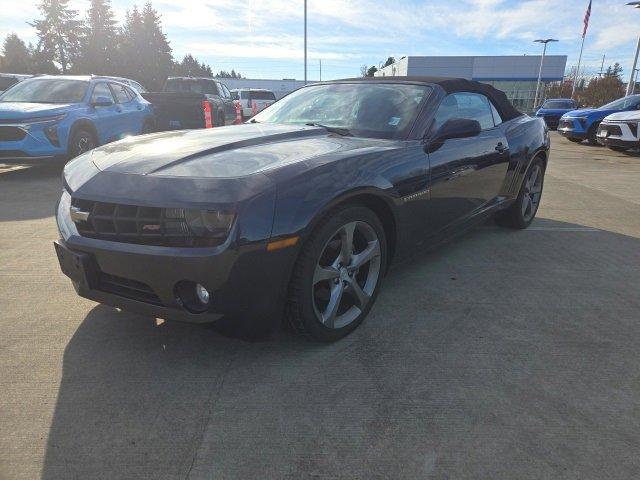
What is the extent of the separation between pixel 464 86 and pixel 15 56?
71.3 m

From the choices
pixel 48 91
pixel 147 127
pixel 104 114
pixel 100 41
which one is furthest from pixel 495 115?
pixel 100 41

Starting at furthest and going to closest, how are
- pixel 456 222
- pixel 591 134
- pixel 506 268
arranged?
1. pixel 591 134
2. pixel 506 268
3. pixel 456 222

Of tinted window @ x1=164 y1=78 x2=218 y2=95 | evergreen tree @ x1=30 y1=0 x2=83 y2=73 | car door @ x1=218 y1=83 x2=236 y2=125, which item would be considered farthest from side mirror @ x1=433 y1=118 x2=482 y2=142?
evergreen tree @ x1=30 y1=0 x2=83 y2=73

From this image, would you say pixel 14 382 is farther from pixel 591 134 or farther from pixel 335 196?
pixel 591 134

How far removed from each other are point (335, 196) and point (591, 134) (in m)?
15.3

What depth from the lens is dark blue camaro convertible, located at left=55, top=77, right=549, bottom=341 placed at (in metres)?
1.96

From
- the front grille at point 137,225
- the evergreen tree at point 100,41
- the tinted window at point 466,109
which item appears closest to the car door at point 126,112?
the tinted window at point 466,109

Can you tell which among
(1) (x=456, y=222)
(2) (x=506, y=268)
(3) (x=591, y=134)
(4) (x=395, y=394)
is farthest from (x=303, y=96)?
(3) (x=591, y=134)

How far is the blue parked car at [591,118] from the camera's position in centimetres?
1391

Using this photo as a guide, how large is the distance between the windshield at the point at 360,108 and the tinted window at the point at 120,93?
243 inches

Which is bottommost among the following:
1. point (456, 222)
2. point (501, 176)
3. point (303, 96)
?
point (456, 222)

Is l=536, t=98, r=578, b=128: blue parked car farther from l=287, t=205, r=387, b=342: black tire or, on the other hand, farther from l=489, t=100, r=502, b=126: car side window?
l=287, t=205, r=387, b=342: black tire

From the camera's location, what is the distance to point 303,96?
384 centimetres

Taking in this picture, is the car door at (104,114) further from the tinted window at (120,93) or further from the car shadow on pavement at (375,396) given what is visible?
the car shadow on pavement at (375,396)
